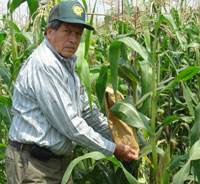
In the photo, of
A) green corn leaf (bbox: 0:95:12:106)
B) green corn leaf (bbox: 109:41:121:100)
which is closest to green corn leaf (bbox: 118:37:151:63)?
green corn leaf (bbox: 109:41:121:100)

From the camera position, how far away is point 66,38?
2.36m

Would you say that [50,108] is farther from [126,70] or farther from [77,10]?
[77,10]

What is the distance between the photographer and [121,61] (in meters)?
2.40

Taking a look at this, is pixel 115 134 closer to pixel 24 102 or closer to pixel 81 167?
pixel 24 102

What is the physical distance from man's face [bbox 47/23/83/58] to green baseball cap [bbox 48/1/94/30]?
67 millimetres

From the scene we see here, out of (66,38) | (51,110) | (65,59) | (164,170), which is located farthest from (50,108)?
(164,170)

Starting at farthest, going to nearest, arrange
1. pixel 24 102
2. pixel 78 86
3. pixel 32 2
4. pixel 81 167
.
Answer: pixel 81 167
pixel 32 2
pixel 78 86
pixel 24 102

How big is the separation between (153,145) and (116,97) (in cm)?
39

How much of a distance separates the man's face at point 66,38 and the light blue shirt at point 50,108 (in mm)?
40

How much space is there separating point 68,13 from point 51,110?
2.04 ft

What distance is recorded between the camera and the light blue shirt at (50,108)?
223cm

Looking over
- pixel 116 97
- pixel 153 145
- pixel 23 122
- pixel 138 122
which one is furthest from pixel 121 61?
pixel 23 122

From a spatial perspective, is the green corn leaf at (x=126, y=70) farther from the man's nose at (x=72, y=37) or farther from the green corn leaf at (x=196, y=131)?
the green corn leaf at (x=196, y=131)

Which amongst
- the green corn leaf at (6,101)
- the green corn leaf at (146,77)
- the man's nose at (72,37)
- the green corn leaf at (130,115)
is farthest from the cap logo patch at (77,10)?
the green corn leaf at (6,101)
